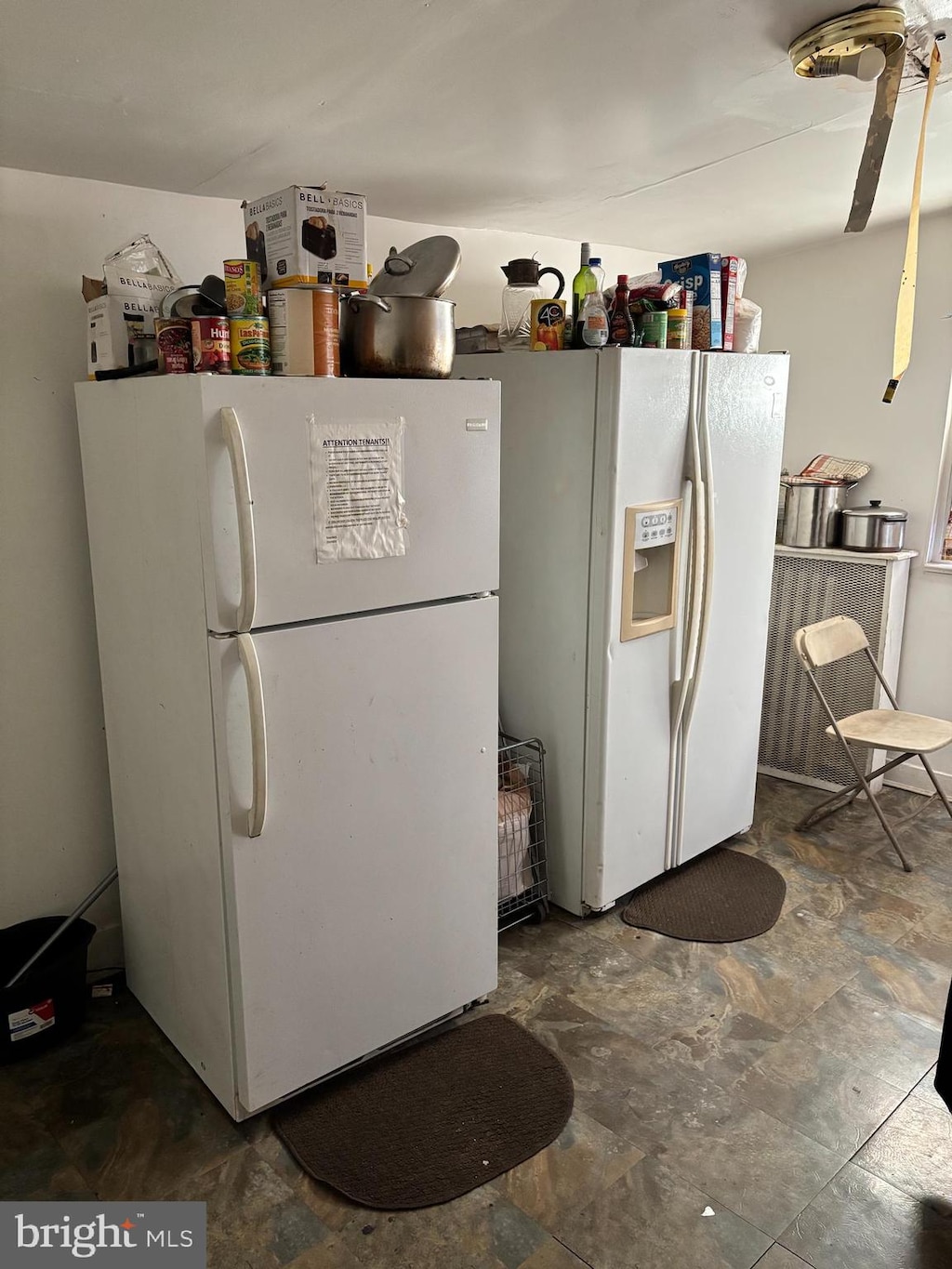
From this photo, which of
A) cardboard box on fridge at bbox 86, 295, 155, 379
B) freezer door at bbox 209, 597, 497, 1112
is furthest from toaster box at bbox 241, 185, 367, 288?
freezer door at bbox 209, 597, 497, 1112

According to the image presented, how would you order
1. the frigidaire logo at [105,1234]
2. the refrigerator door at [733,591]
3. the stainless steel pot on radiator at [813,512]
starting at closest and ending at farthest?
1. the frigidaire logo at [105,1234]
2. the refrigerator door at [733,591]
3. the stainless steel pot on radiator at [813,512]

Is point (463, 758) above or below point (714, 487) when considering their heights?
below

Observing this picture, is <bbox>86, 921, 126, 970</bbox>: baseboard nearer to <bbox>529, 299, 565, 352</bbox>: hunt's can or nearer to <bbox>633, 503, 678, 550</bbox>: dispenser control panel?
<bbox>633, 503, 678, 550</bbox>: dispenser control panel

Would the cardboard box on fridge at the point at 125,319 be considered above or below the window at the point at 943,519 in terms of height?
above

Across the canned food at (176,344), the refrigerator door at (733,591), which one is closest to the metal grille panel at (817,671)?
the refrigerator door at (733,591)

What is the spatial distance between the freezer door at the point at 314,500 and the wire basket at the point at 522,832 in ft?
2.79

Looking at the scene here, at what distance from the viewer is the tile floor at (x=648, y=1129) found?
5.84 feet

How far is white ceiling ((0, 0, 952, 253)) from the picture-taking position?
1.56 meters

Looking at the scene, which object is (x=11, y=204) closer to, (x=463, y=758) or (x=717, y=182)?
(x=463, y=758)

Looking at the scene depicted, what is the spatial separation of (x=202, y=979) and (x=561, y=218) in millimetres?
2571

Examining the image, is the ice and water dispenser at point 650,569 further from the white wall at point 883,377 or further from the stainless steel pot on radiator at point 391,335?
the white wall at point 883,377

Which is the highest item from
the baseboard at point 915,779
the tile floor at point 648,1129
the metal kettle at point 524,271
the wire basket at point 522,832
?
the metal kettle at point 524,271

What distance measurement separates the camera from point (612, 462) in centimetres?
257

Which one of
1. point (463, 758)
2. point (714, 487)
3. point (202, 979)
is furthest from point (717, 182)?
point (202, 979)
